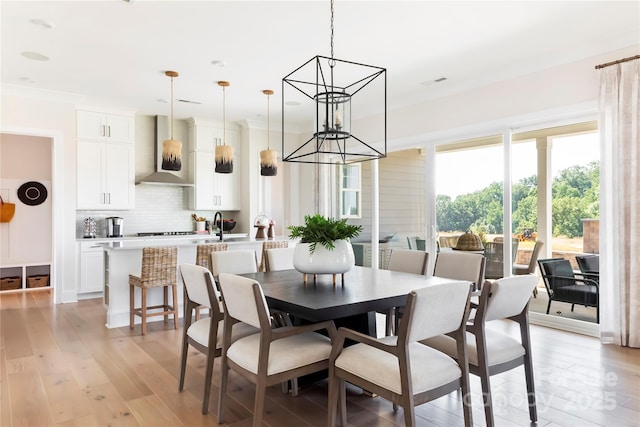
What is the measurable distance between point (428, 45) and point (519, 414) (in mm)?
3184

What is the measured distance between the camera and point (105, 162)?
6379 mm

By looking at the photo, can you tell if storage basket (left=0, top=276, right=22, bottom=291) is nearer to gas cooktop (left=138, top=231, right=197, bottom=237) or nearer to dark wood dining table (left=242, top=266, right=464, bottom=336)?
gas cooktop (left=138, top=231, right=197, bottom=237)

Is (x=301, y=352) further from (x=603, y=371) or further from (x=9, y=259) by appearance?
(x=9, y=259)

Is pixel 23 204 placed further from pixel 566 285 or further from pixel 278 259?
pixel 566 285

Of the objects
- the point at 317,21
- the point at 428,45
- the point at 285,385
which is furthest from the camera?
the point at 428,45

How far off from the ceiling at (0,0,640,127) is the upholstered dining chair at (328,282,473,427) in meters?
2.40

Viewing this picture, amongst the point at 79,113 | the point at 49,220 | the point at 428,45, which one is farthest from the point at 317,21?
the point at 49,220

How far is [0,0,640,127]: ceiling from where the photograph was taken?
3.39 meters

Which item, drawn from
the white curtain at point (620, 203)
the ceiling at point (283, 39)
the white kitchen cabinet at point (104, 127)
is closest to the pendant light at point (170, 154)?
the ceiling at point (283, 39)

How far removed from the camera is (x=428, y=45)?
13.5ft

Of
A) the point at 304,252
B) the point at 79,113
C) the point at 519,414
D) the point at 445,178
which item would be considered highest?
the point at 79,113

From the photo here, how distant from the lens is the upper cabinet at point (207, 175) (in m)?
7.22

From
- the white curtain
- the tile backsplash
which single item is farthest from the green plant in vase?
the tile backsplash

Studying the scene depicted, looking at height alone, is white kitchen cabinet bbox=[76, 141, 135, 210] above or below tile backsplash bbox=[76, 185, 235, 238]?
above
